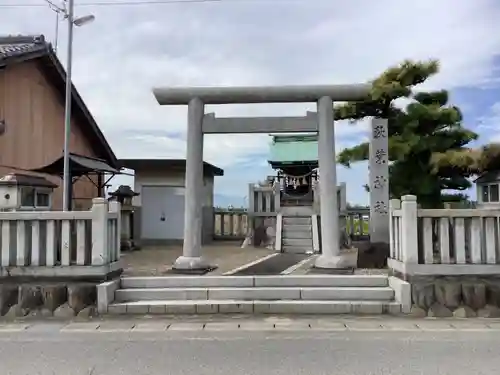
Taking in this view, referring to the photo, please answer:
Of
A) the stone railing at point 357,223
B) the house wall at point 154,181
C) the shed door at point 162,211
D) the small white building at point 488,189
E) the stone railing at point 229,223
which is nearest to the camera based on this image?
the small white building at point 488,189

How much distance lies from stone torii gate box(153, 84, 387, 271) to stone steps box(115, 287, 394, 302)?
5.52 ft

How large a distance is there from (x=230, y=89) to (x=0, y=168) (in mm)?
7875

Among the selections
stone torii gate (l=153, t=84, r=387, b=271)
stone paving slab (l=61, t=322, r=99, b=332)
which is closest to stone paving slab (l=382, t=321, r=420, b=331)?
stone torii gate (l=153, t=84, r=387, b=271)

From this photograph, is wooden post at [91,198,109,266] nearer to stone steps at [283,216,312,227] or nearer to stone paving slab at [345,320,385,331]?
stone paving slab at [345,320,385,331]

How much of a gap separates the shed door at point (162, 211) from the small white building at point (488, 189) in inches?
458

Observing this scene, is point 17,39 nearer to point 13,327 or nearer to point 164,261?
point 164,261

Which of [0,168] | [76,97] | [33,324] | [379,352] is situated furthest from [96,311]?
[76,97]

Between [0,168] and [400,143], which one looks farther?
[0,168]

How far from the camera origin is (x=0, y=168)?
45.8 feet

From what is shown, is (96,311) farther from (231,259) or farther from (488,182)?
(488,182)

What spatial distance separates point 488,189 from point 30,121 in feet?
45.6

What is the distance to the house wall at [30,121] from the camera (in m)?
14.8

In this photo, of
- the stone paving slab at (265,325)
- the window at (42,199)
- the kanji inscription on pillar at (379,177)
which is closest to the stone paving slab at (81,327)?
the stone paving slab at (265,325)

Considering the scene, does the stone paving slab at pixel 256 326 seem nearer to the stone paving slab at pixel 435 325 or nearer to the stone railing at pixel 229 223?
the stone paving slab at pixel 435 325
